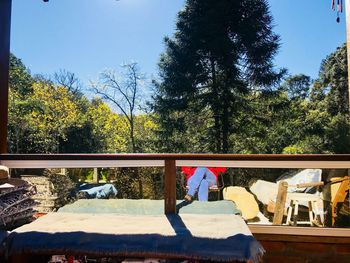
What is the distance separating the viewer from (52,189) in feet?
11.0

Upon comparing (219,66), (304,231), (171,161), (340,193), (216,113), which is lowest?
(304,231)

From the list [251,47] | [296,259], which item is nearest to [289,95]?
[251,47]

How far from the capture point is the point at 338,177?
2.98 metres

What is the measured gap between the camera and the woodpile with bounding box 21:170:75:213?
3.30 metres

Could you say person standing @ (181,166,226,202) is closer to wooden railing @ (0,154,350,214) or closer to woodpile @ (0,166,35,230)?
wooden railing @ (0,154,350,214)

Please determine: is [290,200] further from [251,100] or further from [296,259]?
[251,100]

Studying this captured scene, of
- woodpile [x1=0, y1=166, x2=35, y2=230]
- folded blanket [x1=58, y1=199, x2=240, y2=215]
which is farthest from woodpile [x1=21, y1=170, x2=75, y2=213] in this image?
woodpile [x1=0, y1=166, x2=35, y2=230]

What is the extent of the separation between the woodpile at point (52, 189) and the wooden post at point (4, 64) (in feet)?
1.49

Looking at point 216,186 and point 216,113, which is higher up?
point 216,113

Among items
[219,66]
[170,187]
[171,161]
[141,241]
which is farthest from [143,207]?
[219,66]

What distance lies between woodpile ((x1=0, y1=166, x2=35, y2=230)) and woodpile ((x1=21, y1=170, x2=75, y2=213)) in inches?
25.9

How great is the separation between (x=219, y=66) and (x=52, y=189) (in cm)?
999

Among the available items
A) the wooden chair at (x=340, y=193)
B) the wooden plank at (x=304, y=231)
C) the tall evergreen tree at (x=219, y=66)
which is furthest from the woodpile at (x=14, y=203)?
the tall evergreen tree at (x=219, y=66)

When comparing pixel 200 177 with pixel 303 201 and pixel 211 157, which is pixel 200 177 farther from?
pixel 303 201
